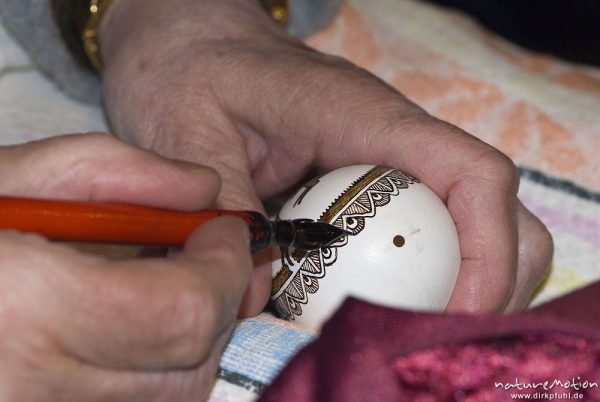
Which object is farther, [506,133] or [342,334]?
[506,133]

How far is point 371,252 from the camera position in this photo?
786 millimetres

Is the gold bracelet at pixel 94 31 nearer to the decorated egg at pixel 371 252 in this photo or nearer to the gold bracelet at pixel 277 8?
the gold bracelet at pixel 277 8

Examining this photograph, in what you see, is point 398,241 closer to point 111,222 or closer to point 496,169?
point 496,169

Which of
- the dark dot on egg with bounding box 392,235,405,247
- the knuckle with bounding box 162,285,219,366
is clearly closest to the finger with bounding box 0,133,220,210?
the knuckle with bounding box 162,285,219,366

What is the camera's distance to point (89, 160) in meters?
0.65

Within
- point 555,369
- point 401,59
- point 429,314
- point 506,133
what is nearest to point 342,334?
point 429,314

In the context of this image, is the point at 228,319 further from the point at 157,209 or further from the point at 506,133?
the point at 506,133

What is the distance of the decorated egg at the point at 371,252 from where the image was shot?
0.79m

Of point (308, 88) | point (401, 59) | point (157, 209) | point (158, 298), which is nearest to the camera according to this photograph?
point (158, 298)

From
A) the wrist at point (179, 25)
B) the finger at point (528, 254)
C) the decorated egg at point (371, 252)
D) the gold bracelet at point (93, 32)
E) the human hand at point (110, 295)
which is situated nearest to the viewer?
the human hand at point (110, 295)

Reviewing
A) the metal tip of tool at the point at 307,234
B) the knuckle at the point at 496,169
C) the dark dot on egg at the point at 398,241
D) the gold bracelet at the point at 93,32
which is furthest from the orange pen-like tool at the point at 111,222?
the gold bracelet at the point at 93,32

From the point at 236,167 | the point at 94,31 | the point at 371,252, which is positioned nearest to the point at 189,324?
the point at 371,252

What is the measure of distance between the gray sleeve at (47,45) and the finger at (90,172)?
0.57m

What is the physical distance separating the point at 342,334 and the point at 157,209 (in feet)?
0.58
